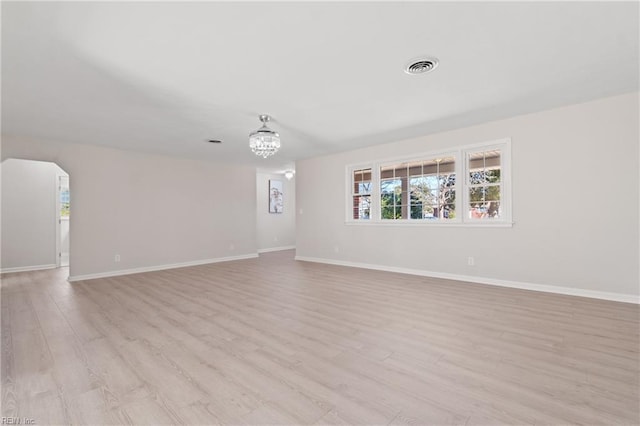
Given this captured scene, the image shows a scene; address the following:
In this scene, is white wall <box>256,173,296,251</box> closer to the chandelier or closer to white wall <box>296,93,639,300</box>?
white wall <box>296,93,639,300</box>

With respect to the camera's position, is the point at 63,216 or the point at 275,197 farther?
the point at 275,197

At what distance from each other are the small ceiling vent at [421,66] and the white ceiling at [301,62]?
84 mm

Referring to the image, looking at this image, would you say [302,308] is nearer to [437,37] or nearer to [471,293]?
[471,293]

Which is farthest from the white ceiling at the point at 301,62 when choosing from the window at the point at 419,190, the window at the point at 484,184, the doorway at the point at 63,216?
the doorway at the point at 63,216

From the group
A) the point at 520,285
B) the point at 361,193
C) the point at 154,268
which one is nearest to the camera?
the point at 520,285

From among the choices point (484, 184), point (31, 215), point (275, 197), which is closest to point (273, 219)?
point (275, 197)

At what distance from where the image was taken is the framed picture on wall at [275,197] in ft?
30.9

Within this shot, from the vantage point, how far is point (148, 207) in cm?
614

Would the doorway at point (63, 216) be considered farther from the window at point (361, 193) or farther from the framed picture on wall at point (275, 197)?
the window at point (361, 193)

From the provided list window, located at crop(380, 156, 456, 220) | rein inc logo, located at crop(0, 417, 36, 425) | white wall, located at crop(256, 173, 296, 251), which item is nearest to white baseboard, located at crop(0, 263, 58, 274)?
white wall, located at crop(256, 173, 296, 251)

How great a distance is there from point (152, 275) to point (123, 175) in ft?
6.86

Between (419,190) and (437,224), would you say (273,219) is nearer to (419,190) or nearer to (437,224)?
(419,190)

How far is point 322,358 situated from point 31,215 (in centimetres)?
739

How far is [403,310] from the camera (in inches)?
129
